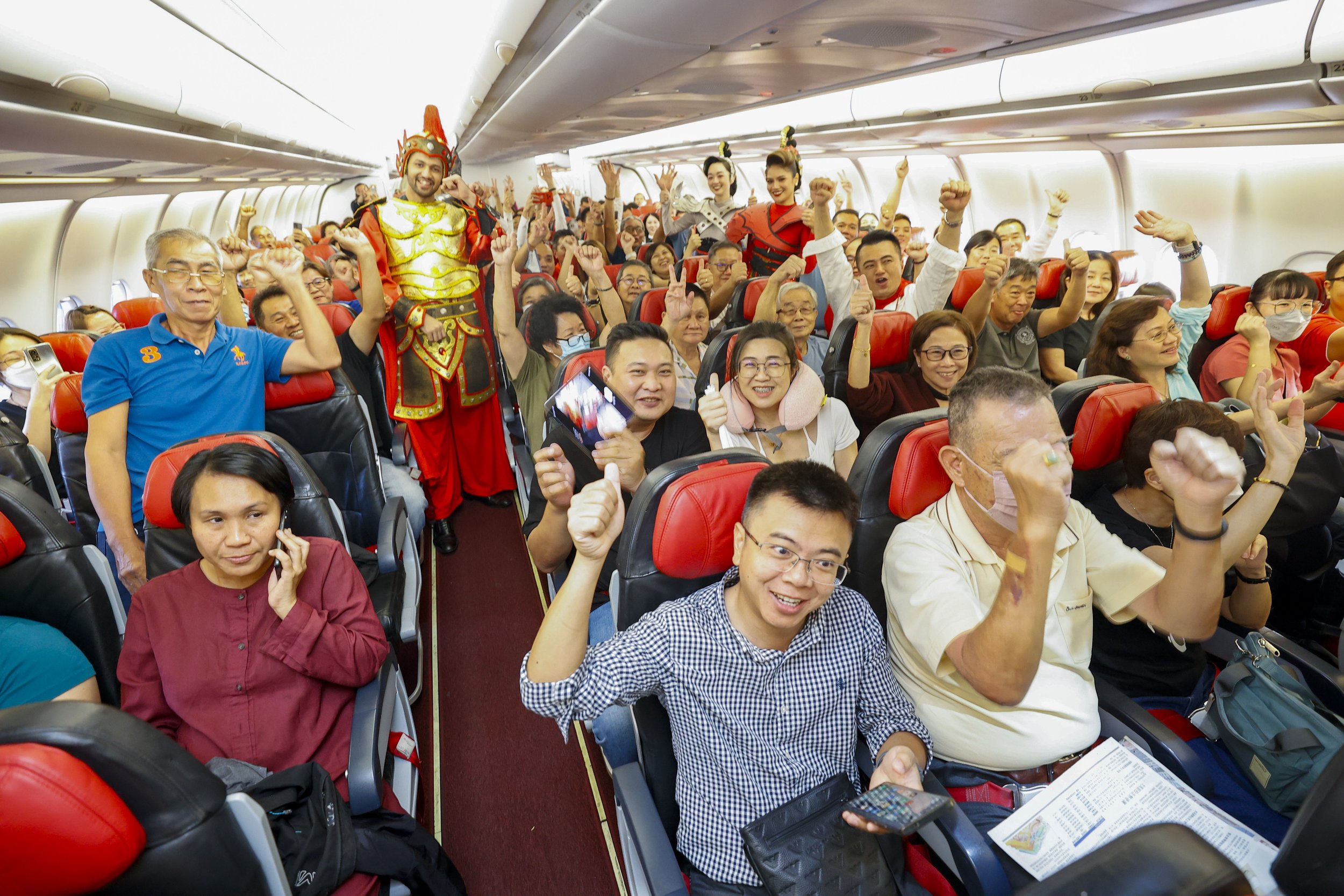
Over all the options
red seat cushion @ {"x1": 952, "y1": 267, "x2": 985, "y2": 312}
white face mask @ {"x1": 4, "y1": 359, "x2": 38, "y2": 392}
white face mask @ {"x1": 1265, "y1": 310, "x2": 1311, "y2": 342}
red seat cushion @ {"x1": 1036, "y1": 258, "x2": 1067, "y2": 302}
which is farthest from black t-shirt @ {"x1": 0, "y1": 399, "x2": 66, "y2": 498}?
red seat cushion @ {"x1": 1036, "y1": 258, "x2": 1067, "y2": 302}

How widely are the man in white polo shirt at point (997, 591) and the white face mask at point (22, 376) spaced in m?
4.38

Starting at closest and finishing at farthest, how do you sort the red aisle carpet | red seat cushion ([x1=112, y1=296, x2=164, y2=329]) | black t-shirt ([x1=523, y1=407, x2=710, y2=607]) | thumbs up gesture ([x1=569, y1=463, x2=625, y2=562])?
thumbs up gesture ([x1=569, y1=463, x2=625, y2=562])
the red aisle carpet
black t-shirt ([x1=523, y1=407, x2=710, y2=607])
red seat cushion ([x1=112, y1=296, x2=164, y2=329])

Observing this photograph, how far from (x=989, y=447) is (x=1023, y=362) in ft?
10.6

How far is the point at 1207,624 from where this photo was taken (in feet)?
6.23

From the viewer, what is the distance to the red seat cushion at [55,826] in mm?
1021

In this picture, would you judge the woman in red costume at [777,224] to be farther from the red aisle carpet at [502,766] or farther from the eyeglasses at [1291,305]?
the red aisle carpet at [502,766]

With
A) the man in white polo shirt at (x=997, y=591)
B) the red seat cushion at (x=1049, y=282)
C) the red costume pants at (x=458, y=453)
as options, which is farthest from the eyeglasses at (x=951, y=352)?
the red seat cushion at (x=1049, y=282)

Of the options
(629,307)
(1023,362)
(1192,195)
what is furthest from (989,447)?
(1192,195)

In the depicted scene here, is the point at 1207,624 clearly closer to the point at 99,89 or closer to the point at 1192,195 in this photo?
the point at 99,89

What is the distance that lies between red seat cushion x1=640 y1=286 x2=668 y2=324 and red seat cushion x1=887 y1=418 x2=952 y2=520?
3057mm

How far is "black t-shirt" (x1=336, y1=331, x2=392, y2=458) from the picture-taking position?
4.59m

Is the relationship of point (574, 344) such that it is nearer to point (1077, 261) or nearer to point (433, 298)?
point (433, 298)

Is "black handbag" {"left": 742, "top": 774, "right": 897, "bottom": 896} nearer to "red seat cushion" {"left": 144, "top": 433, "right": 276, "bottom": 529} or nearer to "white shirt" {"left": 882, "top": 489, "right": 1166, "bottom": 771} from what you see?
"white shirt" {"left": 882, "top": 489, "right": 1166, "bottom": 771}

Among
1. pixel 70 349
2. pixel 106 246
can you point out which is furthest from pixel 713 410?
pixel 106 246
